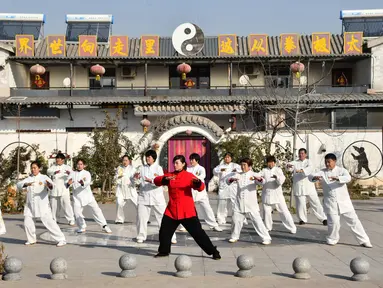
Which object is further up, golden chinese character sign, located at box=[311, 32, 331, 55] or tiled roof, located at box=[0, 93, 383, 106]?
golden chinese character sign, located at box=[311, 32, 331, 55]

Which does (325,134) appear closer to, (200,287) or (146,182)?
(146,182)

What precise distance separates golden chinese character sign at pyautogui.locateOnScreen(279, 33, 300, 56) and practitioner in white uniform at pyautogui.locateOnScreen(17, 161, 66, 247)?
17.8m

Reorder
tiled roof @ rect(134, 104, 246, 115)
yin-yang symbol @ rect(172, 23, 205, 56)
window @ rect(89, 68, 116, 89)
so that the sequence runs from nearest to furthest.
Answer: tiled roof @ rect(134, 104, 246, 115) → yin-yang symbol @ rect(172, 23, 205, 56) → window @ rect(89, 68, 116, 89)

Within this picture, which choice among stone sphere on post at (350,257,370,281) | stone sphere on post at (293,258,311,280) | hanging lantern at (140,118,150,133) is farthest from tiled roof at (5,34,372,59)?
stone sphere on post at (350,257,370,281)

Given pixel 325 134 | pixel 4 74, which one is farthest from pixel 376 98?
pixel 4 74

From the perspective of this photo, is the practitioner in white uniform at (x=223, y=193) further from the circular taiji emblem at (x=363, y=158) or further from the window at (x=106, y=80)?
the window at (x=106, y=80)

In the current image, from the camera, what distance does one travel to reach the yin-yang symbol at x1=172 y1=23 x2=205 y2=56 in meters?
27.1

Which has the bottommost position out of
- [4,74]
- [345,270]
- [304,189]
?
Answer: [345,270]

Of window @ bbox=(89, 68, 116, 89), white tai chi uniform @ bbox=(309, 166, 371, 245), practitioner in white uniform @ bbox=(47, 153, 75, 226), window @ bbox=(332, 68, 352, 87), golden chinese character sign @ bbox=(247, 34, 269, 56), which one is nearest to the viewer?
white tai chi uniform @ bbox=(309, 166, 371, 245)

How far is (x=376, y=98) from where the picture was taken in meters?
25.9

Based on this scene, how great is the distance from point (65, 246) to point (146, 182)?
70.5 inches

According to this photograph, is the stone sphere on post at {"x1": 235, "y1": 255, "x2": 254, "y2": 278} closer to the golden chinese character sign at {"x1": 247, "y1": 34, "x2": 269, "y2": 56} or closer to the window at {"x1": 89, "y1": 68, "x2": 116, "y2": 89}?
the golden chinese character sign at {"x1": 247, "y1": 34, "x2": 269, "y2": 56}

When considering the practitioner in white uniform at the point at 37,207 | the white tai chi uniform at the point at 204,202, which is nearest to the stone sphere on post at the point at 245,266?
the practitioner in white uniform at the point at 37,207

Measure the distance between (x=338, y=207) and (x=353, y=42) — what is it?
1780 cm
